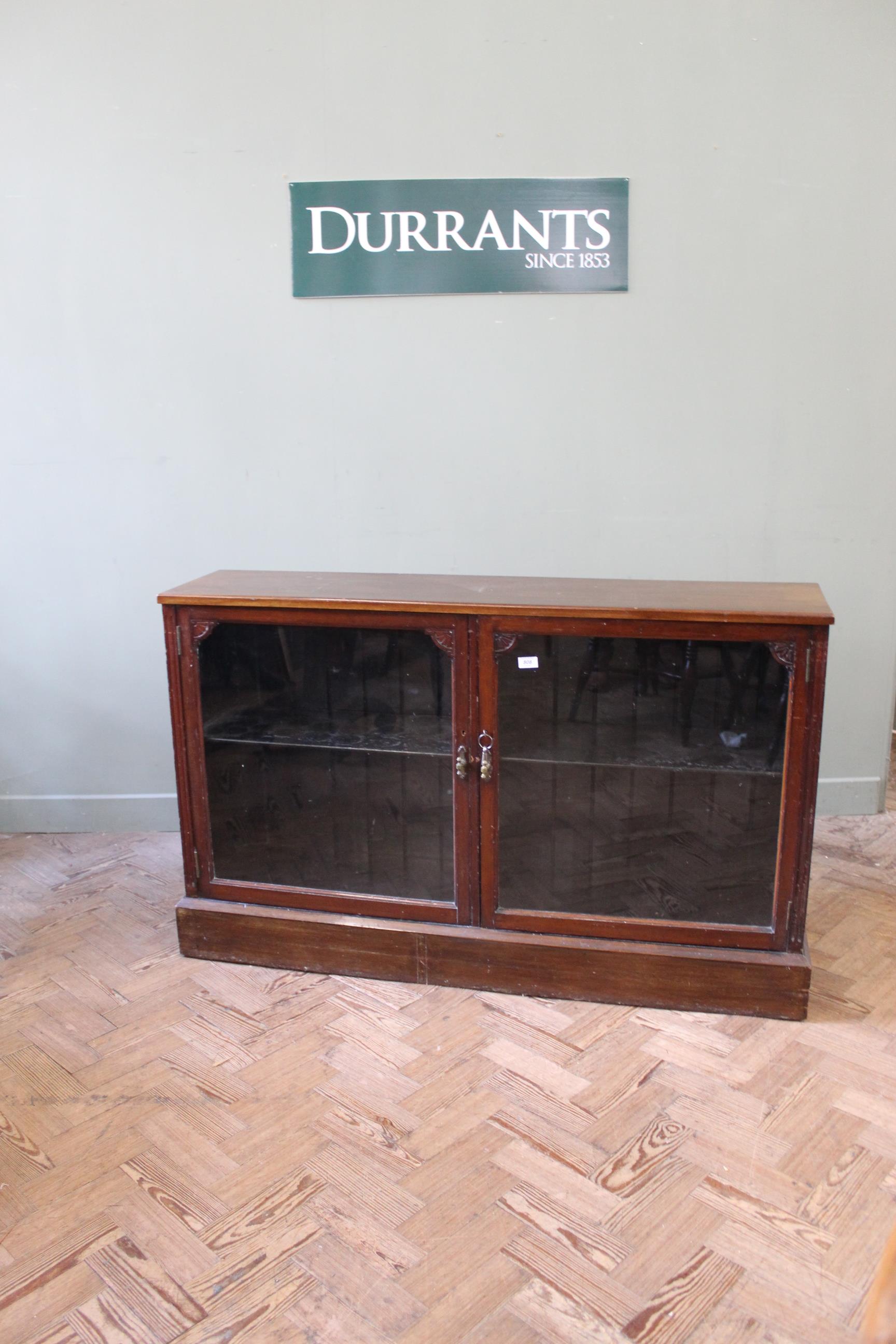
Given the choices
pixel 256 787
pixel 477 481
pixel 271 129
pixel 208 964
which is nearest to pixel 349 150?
pixel 271 129

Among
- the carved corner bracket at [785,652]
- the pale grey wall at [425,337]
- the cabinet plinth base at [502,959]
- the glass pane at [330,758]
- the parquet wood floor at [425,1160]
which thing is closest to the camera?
the parquet wood floor at [425,1160]

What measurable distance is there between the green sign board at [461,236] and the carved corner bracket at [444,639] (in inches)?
51.6

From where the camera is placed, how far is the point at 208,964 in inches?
95.3

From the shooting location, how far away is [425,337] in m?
2.95

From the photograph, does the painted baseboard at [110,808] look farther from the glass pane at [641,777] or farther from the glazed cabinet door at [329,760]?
the glass pane at [641,777]

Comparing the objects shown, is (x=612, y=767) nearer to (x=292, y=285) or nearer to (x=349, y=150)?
(x=292, y=285)

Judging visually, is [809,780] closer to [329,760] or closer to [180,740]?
[329,760]

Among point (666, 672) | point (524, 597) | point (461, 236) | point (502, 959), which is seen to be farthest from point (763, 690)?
point (461, 236)

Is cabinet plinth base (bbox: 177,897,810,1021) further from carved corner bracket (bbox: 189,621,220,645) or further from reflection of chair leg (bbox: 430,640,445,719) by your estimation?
carved corner bracket (bbox: 189,621,220,645)

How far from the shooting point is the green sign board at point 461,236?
111 inches

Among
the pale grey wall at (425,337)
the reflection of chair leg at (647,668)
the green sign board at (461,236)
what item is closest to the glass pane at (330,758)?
the reflection of chair leg at (647,668)

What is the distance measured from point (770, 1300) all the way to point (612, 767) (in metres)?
1.04

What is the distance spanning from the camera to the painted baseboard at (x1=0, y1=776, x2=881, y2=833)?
327 cm

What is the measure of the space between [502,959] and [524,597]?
0.85 meters
